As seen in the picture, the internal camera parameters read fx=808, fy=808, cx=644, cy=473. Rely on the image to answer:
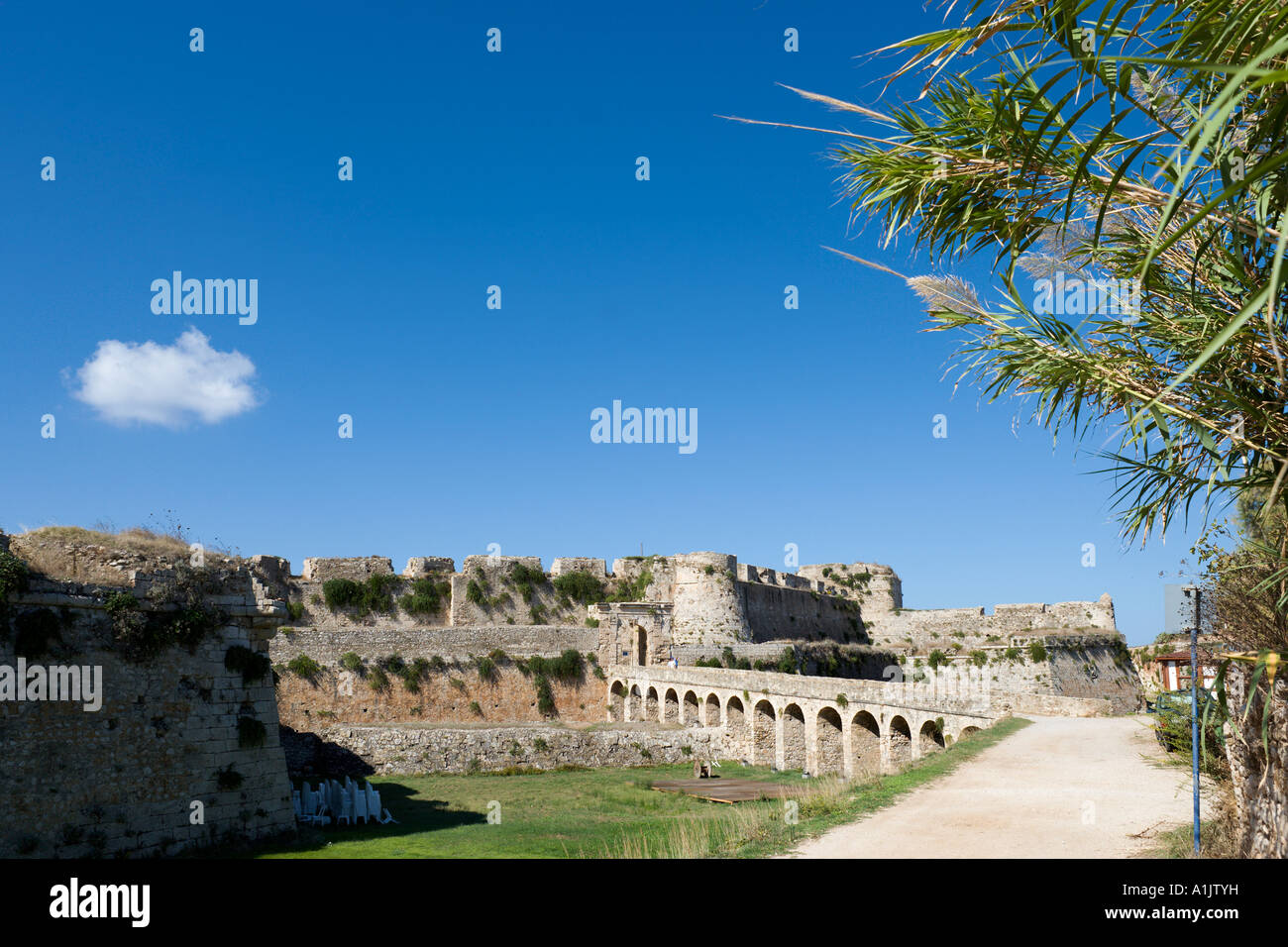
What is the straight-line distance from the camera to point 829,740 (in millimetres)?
21797

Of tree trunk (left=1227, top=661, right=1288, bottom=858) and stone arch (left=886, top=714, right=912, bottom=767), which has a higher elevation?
tree trunk (left=1227, top=661, right=1288, bottom=858)

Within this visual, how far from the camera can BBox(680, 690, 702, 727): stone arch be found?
28748mm

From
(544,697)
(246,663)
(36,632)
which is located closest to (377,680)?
(544,697)

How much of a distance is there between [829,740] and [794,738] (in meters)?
1.96

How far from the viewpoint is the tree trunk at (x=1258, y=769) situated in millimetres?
5203

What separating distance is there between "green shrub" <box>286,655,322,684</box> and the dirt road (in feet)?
72.4

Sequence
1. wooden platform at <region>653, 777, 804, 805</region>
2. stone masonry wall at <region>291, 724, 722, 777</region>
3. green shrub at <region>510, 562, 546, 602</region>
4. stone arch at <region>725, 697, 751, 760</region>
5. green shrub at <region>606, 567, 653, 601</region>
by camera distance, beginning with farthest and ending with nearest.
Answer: green shrub at <region>606, 567, 653, 601</region>, green shrub at <region>510, 562, 546, 602</region>, stone arch at <region>725, 697, 751, 760</region>, stone masonry wall at <region>291, 724, 722, 777</region>, wooden platform at <region>653, 777, 804, 805</region>

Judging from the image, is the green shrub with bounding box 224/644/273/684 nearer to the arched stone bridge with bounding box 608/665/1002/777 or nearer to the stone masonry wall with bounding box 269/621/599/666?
the arched stone bridge with bounding box 608/665/1002/777

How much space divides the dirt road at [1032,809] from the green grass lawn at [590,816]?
0.50 meters

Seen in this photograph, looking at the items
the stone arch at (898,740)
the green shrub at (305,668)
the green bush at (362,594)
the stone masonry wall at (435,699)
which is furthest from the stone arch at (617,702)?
the stone arch at (898,740)

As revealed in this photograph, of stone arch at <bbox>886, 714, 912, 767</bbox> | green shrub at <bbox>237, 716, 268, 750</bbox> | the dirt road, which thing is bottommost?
stone arch at <bbox>886, 714, 912, 767</bbox>

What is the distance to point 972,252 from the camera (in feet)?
21.1

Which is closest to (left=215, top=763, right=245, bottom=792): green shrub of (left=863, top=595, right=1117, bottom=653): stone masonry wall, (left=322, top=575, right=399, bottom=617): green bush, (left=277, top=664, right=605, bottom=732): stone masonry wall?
(left=277, top=664, right=605, bottom=732): stone masonry wall
